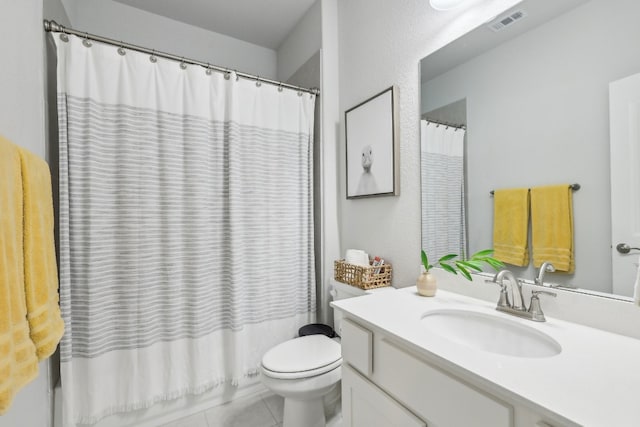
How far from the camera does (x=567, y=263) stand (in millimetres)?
890

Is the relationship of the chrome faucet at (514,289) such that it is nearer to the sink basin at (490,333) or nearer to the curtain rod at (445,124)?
the sink basin at (490,333)

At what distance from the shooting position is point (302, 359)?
1.37 m

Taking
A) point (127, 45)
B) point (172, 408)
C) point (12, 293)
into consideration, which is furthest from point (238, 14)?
point (172, 408)

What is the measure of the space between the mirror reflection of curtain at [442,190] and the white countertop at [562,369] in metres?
0.40

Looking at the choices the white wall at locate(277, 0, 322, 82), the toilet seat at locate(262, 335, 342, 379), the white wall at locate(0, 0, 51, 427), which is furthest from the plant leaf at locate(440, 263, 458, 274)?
the white wall at locate(277, 0, 322, 82)

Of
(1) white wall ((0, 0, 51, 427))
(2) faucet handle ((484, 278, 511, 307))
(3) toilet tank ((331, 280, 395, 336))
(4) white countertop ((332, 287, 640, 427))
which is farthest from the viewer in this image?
(3) toilet tank ((331, 280, 395, 336))

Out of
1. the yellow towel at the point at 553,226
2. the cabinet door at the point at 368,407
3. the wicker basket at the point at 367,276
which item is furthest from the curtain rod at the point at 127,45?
the cabinet door at the point at 368,407

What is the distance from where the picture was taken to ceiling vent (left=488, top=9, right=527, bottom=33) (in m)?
0.99

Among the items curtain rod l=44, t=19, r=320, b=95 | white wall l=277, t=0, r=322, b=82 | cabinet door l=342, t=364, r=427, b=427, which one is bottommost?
cabinet door l=342, t=364, r=427, b=427

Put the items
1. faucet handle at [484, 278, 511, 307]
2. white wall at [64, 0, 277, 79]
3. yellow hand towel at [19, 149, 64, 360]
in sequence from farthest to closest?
1. white wall at [64, 0, 277, 79]
2. faucet handle at [484, 278, 511, 307]
3. yellow hand towel at [19, 149, 64, 360]

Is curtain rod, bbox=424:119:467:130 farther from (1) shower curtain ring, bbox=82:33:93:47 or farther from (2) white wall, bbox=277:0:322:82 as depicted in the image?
(1) shower curtain ring, bbox=82:33:93:47

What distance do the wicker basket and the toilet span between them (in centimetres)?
4

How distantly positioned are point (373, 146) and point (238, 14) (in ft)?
5.23

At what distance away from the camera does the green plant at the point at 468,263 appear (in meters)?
1.09
